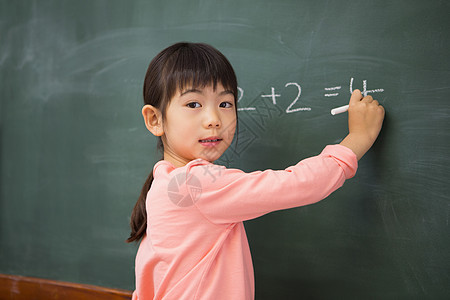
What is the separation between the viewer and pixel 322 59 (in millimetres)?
1052

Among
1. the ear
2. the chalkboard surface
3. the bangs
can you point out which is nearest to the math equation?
the chalkboard surface

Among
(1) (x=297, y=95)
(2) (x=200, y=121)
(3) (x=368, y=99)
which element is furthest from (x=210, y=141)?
(3) (x=368, y=99)

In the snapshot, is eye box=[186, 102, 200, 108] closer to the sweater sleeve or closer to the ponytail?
the sweater sleeve

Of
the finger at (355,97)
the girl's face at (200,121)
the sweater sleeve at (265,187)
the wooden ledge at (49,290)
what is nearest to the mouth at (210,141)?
the girl's face at (200,121)

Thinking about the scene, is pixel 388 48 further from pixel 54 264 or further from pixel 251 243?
pixel 54 264

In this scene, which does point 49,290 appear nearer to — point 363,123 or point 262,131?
point 262,131

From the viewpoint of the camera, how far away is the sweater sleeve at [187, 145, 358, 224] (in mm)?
809

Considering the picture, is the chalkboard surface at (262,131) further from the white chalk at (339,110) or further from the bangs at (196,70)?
the bangs at (196,70)

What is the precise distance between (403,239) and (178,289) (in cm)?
58

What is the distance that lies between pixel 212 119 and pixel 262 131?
0.90 ft

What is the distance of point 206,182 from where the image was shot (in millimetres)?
834

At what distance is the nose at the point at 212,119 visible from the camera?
0.91 meters

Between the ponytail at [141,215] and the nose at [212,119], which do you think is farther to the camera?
the ponytail at [141,215]

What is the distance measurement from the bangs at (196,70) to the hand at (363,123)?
0.31 metres
